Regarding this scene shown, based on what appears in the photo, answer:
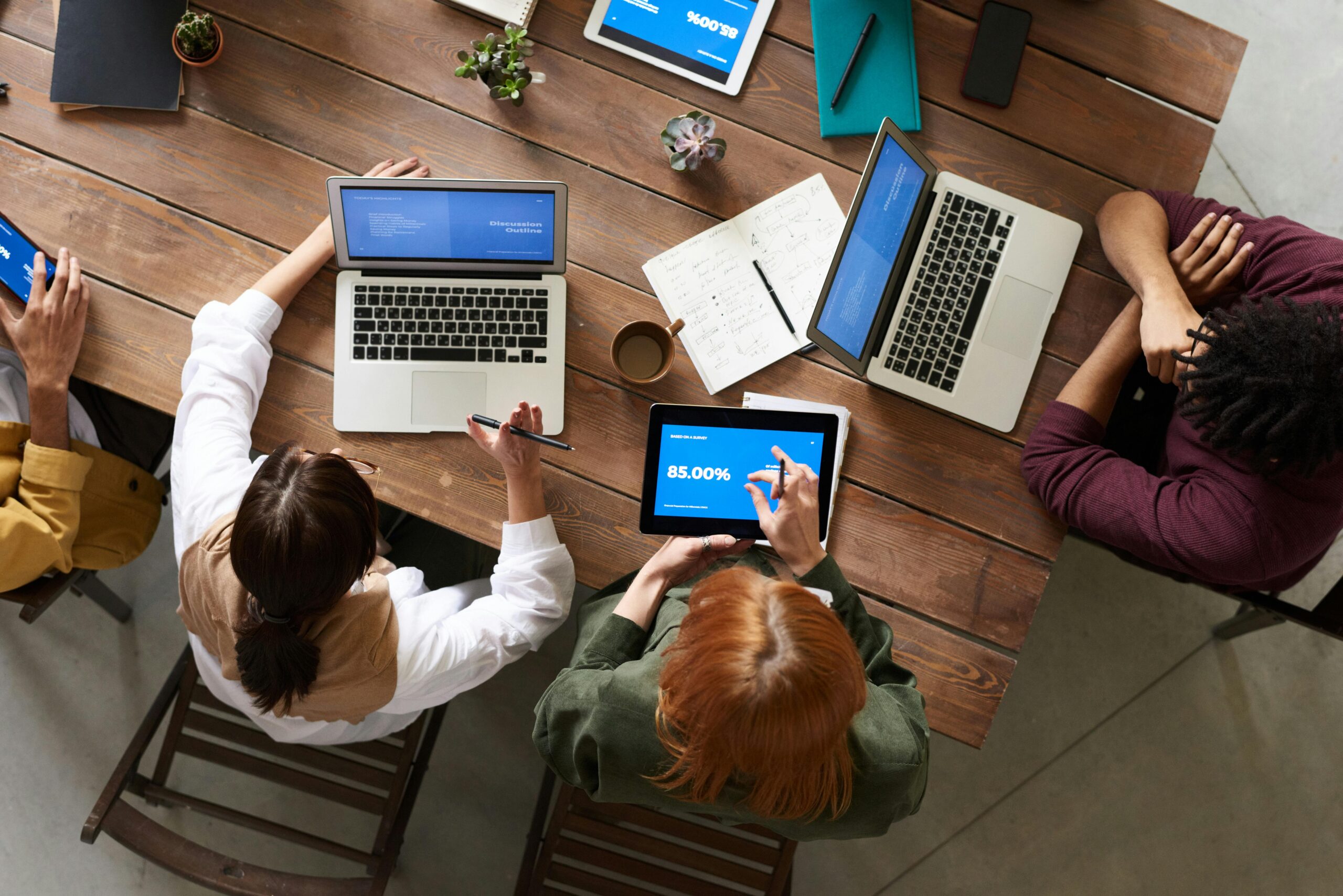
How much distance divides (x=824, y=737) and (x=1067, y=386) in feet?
2.82

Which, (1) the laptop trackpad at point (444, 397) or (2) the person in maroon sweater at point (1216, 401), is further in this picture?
(1) the laptop trackpad at point (444, 397)

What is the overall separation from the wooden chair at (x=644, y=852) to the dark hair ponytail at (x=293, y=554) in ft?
2.09

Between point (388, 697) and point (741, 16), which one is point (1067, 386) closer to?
point (741, 16)

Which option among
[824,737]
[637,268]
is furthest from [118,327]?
[824,737]

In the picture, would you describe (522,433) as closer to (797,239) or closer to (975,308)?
(797,239)

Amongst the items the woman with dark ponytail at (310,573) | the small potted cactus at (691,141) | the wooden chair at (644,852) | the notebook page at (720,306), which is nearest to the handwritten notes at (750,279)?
the notebook page at (720,306)

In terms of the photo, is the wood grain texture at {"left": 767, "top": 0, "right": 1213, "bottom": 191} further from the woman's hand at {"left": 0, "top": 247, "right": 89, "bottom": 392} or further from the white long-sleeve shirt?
the woman's hand at {"left": 0, "top": 247, "right": 89, "bottom": 392}

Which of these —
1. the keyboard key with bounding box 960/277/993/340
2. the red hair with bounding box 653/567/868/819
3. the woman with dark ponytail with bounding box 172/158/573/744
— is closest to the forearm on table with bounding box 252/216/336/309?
the woman with dark ponytail with bounding box 172/158/573/744

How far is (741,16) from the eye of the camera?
152 centimetres

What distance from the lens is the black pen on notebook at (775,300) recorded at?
148 cm

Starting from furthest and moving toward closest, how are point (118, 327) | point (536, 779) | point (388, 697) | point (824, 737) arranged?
point (536, 779) < point (118, 327) < point (388, 697) < point (824, 737)

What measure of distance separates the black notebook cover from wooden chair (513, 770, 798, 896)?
5.05 ft

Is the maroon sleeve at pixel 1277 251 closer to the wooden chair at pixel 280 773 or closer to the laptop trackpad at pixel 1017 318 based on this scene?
the laptop trackpad at pixel 1017 318

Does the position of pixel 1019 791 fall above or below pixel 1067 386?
below
